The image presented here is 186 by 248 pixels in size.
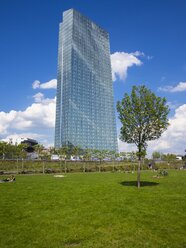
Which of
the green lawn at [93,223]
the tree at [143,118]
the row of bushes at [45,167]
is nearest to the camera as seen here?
the green lawn at [93,223]

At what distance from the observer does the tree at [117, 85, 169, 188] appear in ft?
84.1

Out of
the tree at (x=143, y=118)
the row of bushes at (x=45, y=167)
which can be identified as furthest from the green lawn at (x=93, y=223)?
the row of bushes at (x=45, y=167)

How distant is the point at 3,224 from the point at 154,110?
18.9m

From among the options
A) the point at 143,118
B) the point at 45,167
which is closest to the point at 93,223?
the point at 143,118

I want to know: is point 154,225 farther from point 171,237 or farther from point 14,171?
point 14,171

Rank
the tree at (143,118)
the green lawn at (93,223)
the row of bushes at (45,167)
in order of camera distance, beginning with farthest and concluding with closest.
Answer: the row of bushes at (45,167), the tree at (143,118), the green lawn at (93,223)

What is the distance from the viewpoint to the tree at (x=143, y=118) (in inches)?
1009

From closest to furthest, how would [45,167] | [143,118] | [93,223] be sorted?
[93,223] < [143,118] < [45,167]

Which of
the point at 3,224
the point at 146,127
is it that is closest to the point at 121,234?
the point at 3,224

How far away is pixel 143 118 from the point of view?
25.8 m

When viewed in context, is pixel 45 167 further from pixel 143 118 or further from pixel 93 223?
pixel 93 223

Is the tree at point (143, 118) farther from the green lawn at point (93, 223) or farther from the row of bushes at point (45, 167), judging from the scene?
the row of bushes at point (45, 167)

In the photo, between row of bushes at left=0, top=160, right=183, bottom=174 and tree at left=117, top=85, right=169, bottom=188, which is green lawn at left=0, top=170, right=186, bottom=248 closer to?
tree at left=117, top=85, right=169, bottom=188

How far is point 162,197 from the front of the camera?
18359 mm
